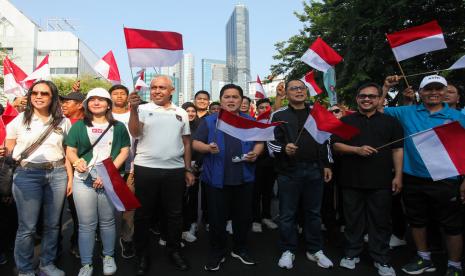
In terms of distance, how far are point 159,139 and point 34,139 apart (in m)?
1.17

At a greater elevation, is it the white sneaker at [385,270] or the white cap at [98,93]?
the white cap at [98,93]

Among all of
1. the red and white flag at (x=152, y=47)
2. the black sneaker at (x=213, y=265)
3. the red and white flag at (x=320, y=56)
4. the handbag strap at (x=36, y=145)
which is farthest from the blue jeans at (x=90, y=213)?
the red and white flag at (x=320, y=56)

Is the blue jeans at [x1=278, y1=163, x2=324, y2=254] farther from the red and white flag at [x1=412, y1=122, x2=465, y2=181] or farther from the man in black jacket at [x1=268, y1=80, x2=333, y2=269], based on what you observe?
the red and white flag at [x1=412, y1=122, x2=465, y2=181]

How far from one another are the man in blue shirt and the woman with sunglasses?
11.8 feet

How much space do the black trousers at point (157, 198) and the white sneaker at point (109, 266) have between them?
0.28 m

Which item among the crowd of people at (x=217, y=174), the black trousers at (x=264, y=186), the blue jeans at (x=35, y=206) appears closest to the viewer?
the blue jeans at (x=35, y=206)

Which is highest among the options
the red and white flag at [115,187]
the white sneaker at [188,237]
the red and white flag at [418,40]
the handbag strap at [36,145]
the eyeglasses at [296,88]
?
the red and white flag at [418,40]

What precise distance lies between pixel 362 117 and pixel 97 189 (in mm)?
2887

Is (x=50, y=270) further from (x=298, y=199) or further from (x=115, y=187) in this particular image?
(x=298, y=199)

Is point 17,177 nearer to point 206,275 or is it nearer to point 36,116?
point 36,116

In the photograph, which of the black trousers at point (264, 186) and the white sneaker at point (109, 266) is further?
the black trousers at point (264, 186)

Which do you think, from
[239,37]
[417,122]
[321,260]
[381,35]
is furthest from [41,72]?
[239,37]

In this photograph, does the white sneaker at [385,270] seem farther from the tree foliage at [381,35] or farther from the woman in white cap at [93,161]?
the tree foliage at [381,35]

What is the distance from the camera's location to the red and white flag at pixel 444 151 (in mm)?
3293
